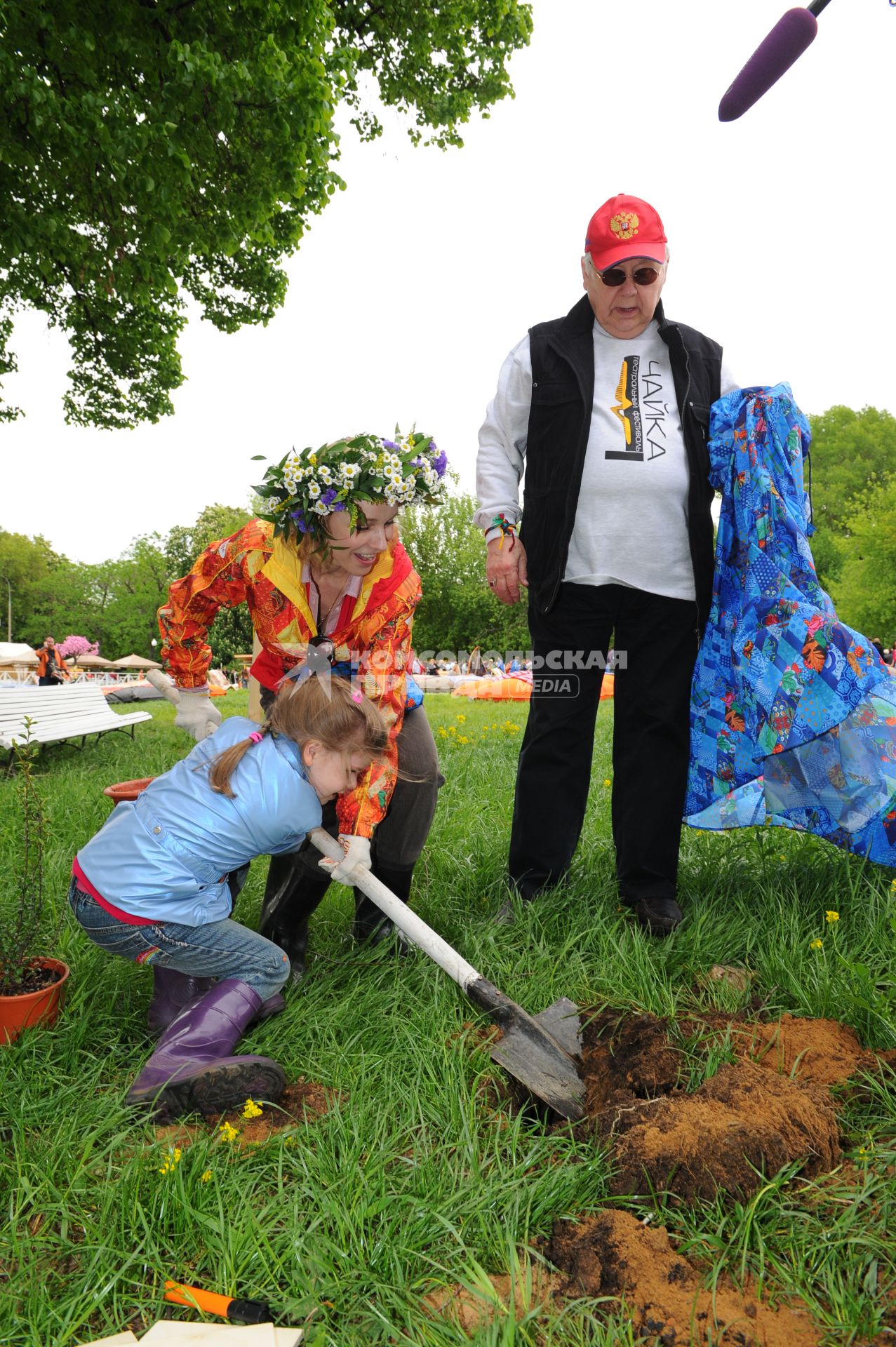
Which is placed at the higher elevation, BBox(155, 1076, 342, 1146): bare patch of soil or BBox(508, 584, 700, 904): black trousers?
BBox(508, 584, 700, 904): black trousers

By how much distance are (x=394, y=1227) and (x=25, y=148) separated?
6.99 meters

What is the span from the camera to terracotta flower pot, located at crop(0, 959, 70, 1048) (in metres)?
2.19

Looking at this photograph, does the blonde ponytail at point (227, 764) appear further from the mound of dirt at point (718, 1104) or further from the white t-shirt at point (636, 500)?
the white t-shirt at point (636, 500)

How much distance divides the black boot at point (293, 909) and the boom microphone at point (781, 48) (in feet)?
7.45

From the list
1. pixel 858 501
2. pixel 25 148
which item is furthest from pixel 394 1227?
pixel 858 501

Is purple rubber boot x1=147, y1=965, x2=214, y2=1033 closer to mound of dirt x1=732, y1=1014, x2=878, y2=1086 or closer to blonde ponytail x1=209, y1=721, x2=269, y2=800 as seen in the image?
blonde ponytail x1=209, y1=721, x2=269, y2=800

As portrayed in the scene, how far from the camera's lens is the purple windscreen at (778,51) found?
4.26 ft

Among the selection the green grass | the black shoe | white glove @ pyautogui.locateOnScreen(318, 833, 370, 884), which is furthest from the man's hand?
the black shoe

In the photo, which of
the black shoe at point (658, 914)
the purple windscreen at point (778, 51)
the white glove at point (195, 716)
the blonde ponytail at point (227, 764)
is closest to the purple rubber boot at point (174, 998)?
the blonde ponytail at point (227, 764)

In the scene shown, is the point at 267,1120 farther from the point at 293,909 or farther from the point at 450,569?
the point at 450,569

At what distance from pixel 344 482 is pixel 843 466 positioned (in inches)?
1939

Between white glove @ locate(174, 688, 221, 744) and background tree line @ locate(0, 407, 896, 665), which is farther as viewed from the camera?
background tree line @ locate(0, 407, 896, 665)

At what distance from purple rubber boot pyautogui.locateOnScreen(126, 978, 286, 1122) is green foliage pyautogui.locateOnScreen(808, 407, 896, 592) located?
147ft

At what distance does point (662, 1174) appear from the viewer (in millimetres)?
1636
